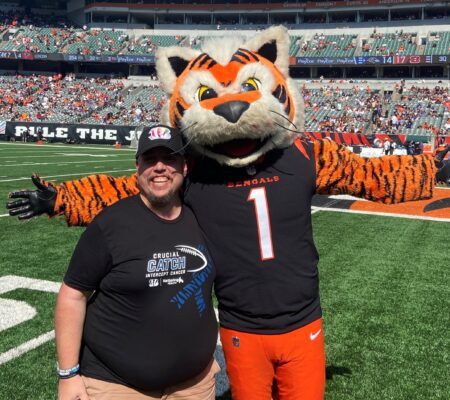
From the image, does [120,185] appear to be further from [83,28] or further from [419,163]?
[83,28]

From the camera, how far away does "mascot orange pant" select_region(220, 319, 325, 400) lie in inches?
80.7

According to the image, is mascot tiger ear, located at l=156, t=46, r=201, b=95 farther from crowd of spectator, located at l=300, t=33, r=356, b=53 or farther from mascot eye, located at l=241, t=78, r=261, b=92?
crowd of spectator, located at l=300, t=33, r=356, b=53

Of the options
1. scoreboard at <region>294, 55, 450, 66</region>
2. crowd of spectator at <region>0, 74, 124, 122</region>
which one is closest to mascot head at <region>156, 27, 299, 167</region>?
crowd of spectator at <region>0, 74, 124, 122</region>

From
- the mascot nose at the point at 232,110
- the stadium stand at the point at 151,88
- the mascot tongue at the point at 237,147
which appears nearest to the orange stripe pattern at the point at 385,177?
the mascot tongue at the point at 237,147

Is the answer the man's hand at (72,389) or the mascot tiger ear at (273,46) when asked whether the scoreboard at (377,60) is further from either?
the man's hand at (72,389)

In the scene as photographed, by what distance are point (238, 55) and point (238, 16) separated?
48.7 meters

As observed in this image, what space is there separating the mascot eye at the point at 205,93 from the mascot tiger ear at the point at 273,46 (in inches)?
15.1

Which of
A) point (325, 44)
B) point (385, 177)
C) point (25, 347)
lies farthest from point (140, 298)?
point (325, 44)

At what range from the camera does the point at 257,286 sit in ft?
6.77

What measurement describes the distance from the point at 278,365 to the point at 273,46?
1501mm

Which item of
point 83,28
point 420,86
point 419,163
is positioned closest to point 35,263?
point 419,163

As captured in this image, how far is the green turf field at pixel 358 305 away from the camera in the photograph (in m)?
3.27

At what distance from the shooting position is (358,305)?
15.3 ft

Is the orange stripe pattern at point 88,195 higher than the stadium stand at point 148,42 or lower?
lower
